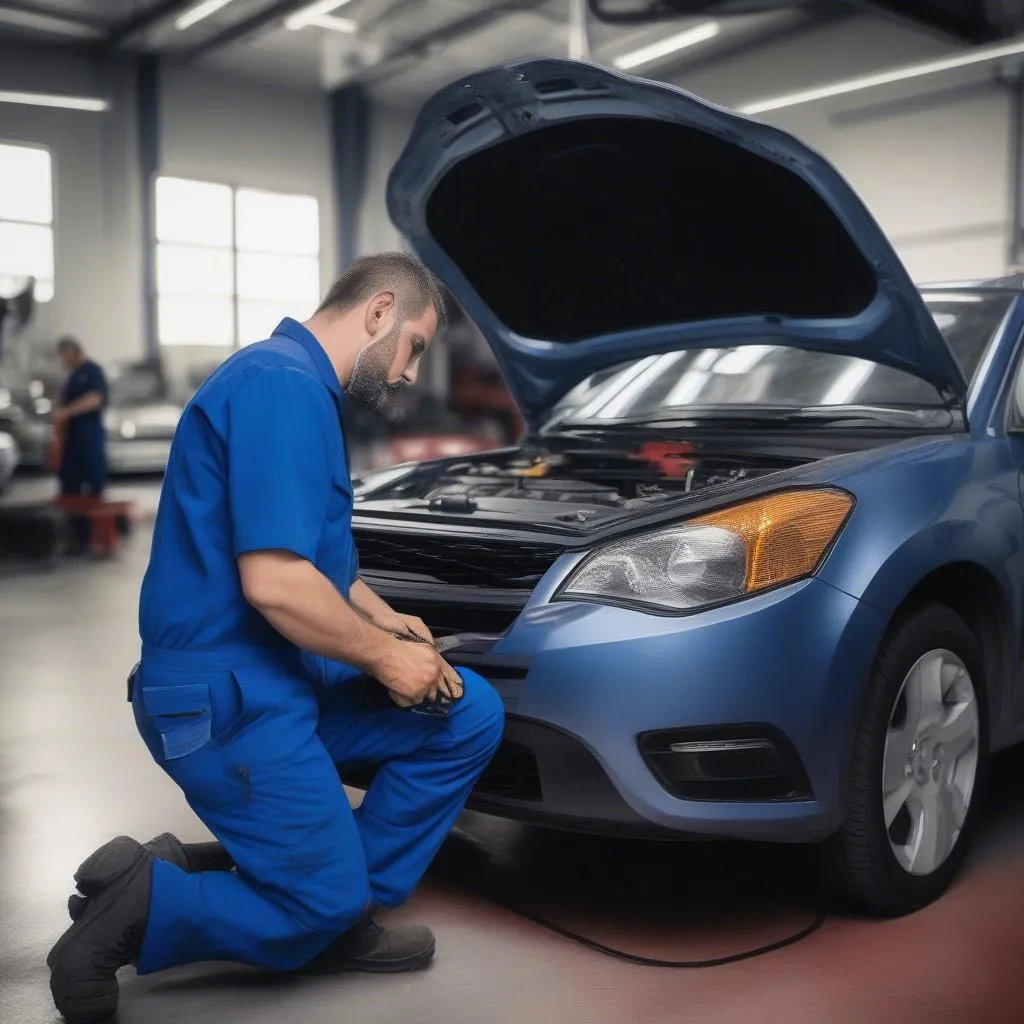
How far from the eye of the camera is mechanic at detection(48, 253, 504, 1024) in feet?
6.39

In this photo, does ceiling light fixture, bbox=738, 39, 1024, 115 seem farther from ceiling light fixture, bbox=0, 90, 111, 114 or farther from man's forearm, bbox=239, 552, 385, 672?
man's forearm, bbox=239, 552, 385, 672

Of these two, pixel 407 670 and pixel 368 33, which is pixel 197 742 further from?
pixel 368 33

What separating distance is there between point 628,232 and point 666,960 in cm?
170

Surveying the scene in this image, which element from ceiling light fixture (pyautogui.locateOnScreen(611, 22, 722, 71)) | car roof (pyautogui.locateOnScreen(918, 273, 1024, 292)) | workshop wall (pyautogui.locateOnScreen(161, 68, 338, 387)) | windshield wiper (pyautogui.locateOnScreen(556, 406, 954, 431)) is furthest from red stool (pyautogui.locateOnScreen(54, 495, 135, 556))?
workshop wall (pyautogui.locateOnScreen(161, 68, 338, 387))

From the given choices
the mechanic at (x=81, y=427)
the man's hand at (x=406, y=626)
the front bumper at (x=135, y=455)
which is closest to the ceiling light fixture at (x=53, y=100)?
the front bumper at (x=135, y=455)

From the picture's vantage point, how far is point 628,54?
1817 centimetres

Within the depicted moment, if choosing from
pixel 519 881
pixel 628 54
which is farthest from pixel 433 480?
pixel 628 54

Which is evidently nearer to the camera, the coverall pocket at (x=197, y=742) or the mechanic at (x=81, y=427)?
the coverall pocket at (x=197, y=742)

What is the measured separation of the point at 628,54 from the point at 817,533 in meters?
17.3

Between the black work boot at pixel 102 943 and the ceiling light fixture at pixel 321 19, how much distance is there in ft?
56.7

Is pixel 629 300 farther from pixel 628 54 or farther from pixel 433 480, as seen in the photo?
pixel 628 54

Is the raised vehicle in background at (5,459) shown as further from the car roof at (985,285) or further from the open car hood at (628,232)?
the car roof at (985,285)

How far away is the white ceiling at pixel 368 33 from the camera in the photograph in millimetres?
17828

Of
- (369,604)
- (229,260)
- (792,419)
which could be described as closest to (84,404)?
(792,419)
